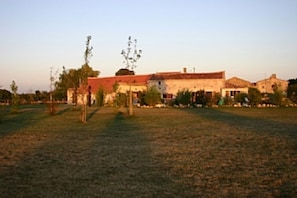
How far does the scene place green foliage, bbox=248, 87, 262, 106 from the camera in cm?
4632

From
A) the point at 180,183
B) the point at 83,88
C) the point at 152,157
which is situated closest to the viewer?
the point at 180,183

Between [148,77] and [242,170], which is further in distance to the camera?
[148,77]

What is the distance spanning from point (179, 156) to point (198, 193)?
12.3 ft

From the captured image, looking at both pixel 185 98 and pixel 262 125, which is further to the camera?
pixel 185 98

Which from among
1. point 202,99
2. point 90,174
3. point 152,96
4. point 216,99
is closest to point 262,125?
point 90,174

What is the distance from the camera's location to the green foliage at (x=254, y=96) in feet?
152

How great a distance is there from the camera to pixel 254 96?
46.4m

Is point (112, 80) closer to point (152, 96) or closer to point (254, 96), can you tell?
point (152, 96)

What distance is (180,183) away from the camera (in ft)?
23.0

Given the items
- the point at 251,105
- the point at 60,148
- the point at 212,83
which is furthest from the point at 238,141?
the point at 212,83

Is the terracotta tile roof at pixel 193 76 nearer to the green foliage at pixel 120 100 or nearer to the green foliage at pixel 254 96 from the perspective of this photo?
the green foliage at pixel 254 96

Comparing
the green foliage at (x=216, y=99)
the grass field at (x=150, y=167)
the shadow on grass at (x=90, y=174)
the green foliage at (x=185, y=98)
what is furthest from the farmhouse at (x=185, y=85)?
the shadow on grass at (x=90, y=174)

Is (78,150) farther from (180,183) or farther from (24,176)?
(180,183)

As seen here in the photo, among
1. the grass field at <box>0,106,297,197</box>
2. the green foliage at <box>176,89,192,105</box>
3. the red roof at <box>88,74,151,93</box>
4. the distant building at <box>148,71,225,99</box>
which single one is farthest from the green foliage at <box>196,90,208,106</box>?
the grass field at <box>0,106,297,197</box>
